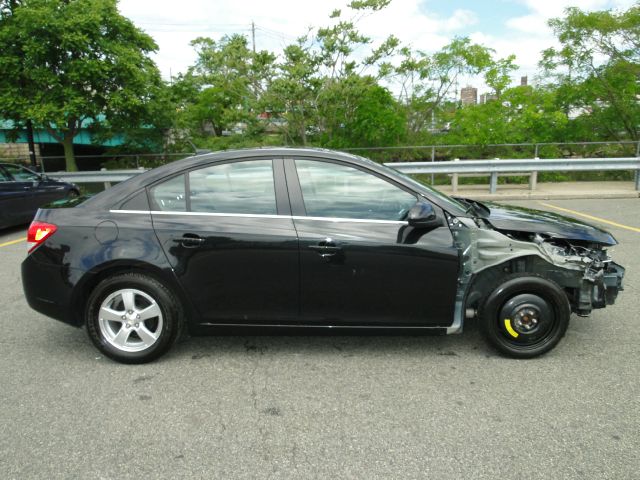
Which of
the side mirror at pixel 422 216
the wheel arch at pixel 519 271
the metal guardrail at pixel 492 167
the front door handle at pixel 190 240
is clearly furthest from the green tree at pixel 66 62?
the wheel arch at pixel 519 271

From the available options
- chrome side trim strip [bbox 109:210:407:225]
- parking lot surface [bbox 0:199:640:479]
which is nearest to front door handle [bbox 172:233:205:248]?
chrome side trim strip [bbox 109:210:407:225]

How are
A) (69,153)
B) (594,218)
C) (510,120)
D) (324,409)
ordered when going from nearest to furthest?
(324,409)
(594,218)
(510,120)
(69,153)

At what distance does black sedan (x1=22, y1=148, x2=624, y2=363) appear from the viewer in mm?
3375

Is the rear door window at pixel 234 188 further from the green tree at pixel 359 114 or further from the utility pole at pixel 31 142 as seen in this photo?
the utility pole at pixel 31 142

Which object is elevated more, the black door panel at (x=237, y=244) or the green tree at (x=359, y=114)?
the green tree at (x=359, y=114)

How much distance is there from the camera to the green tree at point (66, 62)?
40.0 feet

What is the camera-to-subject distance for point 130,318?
3486mm

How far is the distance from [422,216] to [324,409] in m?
1.41

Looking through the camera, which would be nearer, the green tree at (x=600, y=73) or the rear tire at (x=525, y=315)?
the rear tire at (x=525, y=315)

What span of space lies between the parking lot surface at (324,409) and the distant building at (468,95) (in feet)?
41.5

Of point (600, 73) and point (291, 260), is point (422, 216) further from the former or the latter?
point (600, 73)

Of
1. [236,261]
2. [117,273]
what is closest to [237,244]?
[236,261]

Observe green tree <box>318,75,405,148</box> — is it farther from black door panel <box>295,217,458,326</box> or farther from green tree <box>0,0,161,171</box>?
black door panel <box>295,217,458,326</box>

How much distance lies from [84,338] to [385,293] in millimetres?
2605
